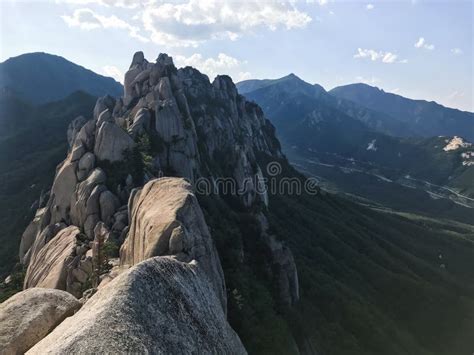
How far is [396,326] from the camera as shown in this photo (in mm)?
114375

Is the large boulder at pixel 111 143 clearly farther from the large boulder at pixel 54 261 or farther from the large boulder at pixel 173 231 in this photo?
the large boulder at pixel 173 231

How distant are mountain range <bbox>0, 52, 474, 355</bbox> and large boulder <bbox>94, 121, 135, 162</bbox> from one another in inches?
9.7

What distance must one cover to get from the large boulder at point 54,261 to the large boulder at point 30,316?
89.9ft

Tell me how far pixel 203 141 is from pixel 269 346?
8072cm

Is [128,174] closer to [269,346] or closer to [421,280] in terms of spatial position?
[269,346]

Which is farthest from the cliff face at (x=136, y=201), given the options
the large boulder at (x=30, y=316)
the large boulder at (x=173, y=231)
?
the large boulder at (x=30, y=316)

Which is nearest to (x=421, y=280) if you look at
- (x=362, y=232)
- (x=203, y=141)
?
(x=362, y=232)

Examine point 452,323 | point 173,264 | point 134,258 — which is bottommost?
point 452,323

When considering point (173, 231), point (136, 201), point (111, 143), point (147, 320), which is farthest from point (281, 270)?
point (147, 320)

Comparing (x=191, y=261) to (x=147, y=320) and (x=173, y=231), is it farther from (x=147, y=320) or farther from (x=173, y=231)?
(x=147, y=320)


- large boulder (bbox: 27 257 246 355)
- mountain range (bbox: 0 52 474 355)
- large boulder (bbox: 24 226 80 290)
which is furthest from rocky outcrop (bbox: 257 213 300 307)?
large boulder (bbox: 27 257 246 355)

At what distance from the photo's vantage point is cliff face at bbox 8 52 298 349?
128 ft

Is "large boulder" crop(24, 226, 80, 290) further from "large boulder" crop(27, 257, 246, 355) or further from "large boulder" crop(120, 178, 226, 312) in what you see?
"large boulder" crop(27, 257, 246, 355)

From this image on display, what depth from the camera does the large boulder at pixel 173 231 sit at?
35509 mm
